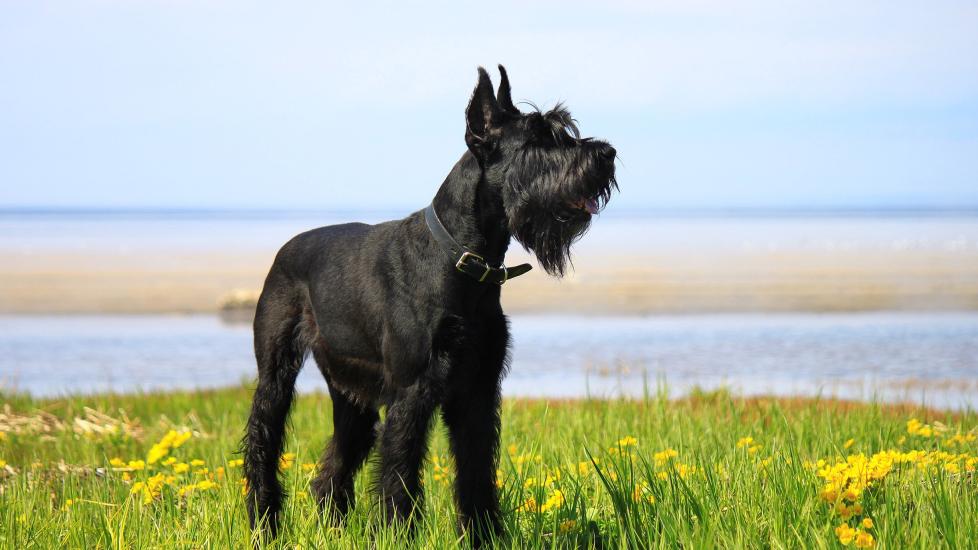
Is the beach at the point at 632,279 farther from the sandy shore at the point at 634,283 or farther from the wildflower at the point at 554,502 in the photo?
the wildflower at the point at 554,502

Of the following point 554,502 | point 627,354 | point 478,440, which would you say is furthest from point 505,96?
point 627,354

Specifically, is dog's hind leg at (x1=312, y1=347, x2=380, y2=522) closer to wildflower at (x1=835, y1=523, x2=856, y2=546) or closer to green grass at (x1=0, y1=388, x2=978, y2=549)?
green grass at (x1=0, y1=388, x2=978, y2=549)

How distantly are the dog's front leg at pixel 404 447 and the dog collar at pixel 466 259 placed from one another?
561 mm

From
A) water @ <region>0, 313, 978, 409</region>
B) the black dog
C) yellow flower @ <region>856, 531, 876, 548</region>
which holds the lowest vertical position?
water @ <region>0, 313, 978, 409</region>

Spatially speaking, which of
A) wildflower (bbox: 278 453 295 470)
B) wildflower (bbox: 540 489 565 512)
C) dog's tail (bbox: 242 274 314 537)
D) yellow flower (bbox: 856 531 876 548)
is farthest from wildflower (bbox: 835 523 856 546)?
wildflower (bbox: 278 453 295 470)

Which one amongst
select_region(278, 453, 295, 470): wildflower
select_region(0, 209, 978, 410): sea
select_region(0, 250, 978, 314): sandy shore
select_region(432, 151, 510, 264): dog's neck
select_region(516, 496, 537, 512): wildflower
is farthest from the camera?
select_region(0, 250, 978, 314): sandy shore

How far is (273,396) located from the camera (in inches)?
224

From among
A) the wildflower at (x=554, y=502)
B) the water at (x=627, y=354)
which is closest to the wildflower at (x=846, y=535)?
the wildflower at (x=554, y=502)

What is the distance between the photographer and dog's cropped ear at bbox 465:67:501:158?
4.66 meters

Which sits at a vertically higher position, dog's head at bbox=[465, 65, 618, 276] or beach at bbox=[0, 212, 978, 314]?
dog's head at bbox=[465, 65, 618, 276]

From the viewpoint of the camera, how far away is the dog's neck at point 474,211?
4.70 m

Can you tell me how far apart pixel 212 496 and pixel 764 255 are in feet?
115

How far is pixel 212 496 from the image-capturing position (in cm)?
598

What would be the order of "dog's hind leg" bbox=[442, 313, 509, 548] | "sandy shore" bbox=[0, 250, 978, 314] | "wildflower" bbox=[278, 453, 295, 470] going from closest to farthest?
"dog's hind leg" bbox=[442, 313, 509, 548] < "wildflower" bbox=[278, 453, 295, 470] < "sandy shore" bbox=[0, 250, 978, 314]
